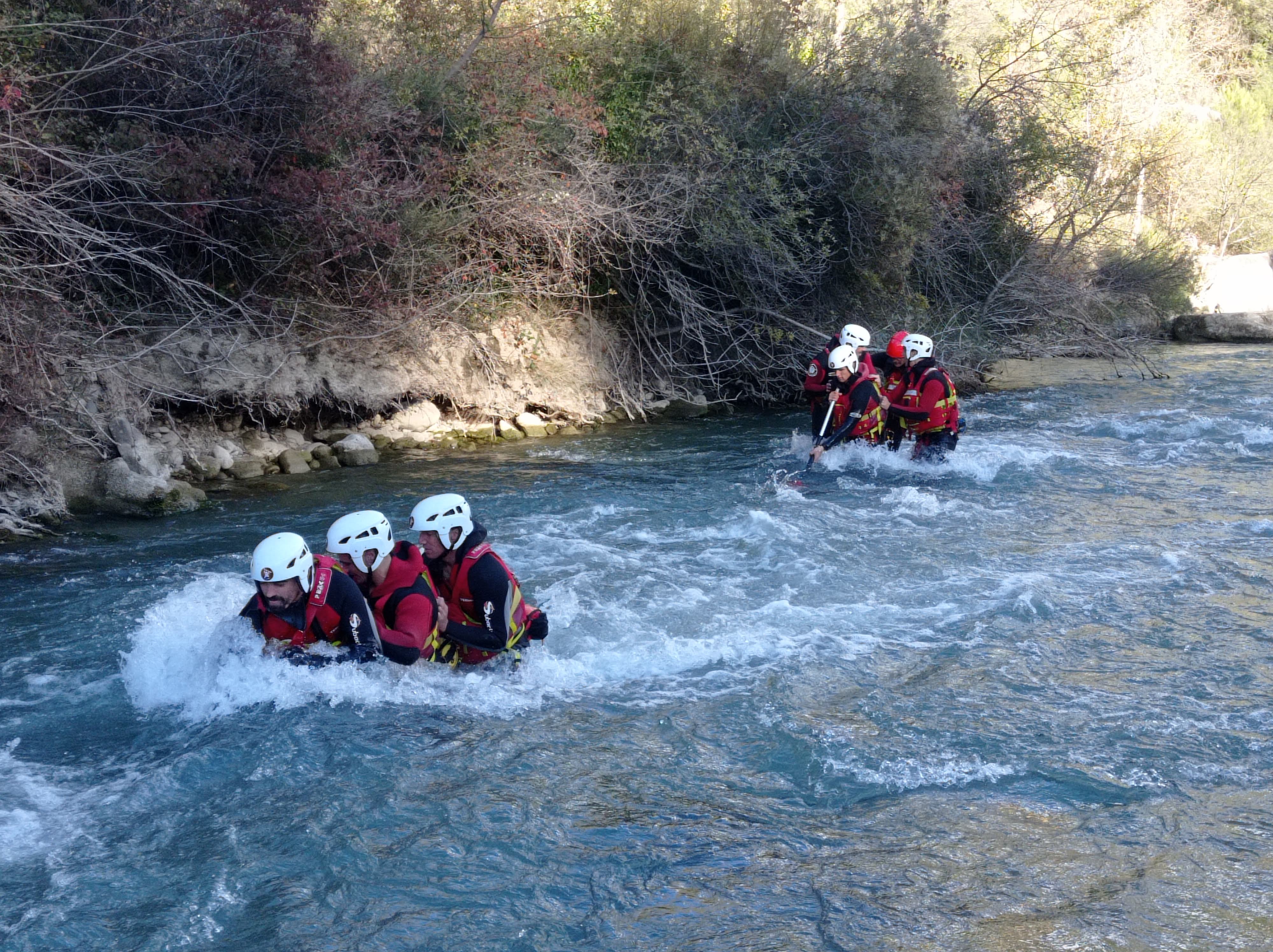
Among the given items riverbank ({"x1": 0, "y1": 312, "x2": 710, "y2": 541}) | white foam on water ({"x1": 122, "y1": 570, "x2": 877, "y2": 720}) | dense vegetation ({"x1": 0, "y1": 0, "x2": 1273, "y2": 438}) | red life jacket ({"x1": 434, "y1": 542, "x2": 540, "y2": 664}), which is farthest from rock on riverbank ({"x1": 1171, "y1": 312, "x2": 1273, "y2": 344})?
red life jacket ({"x1": 434, "y1": 542, "x2": 540, "y2": 664})

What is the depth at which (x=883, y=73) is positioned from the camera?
56.2 feet

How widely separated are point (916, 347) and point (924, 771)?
24.8 feet

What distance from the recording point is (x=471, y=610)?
678 cm

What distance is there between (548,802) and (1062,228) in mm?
17001

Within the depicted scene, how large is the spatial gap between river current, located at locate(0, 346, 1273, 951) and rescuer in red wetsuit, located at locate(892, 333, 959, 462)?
1.68 meters

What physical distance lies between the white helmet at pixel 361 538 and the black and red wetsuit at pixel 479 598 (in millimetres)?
451

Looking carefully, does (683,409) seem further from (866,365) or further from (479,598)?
(479,598)

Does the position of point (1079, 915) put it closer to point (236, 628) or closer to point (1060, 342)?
point (236, 628)

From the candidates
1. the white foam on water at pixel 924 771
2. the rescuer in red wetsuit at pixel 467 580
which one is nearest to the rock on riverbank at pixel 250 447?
the rescuer in red wetsuit at pixel 467 580

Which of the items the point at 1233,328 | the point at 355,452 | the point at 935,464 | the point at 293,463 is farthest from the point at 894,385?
the point at 1233,328

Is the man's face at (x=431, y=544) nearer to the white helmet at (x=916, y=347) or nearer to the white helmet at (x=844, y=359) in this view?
the white helmet at (x=844, y=359)

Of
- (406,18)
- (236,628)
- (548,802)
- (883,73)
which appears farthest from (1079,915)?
(883,73)

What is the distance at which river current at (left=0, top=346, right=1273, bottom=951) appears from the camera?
4789mm

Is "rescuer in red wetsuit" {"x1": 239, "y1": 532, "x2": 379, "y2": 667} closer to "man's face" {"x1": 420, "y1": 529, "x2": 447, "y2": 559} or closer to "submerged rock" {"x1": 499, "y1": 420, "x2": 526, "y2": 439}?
"man's face" {"x1": 420, "y1": 529, "x2": 447, "y2": 559}
